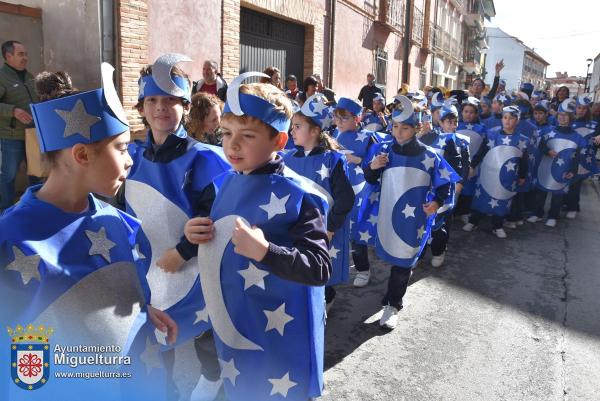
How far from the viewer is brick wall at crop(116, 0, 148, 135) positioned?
664 centimetres

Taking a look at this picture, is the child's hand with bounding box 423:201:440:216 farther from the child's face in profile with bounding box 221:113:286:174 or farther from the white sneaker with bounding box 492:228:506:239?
the white sneaker with bounding box 492:228:506:239

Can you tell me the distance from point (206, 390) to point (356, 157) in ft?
9.08

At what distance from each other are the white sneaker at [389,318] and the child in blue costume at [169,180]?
74.4 inches

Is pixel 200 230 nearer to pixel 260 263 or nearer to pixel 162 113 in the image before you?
pixel 260 263

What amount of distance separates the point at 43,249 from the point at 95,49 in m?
5.79

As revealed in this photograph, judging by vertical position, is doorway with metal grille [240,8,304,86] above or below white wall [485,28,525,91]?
below

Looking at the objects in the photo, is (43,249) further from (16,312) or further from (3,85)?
(3,85)

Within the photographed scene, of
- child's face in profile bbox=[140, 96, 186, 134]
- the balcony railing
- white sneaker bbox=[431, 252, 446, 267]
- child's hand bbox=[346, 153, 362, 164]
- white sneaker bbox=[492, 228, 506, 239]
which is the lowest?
white sneaker bbox=[431, 252, 446, 267]

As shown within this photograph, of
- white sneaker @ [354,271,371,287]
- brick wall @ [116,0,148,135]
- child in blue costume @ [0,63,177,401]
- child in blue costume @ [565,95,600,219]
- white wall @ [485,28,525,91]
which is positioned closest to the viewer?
child in blue costume @ [0,63,177,401]

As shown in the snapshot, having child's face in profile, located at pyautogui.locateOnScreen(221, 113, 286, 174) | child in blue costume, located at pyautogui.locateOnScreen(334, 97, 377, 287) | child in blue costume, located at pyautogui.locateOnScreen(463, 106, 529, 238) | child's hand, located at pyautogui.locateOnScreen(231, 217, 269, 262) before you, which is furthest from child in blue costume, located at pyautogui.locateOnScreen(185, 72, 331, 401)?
child in blue costume, located at pyautogui.locateOnScreen(463, 106, 529, 238)

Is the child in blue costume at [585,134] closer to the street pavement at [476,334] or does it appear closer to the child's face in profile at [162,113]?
the street pavement at [476,334]

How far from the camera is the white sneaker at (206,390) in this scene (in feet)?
10.0

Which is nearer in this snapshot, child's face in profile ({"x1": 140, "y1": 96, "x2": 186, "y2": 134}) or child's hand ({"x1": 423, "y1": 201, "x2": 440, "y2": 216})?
child's face in profile ({"x1": 140, "y1": 96, "x2": 186, "y2": 134})

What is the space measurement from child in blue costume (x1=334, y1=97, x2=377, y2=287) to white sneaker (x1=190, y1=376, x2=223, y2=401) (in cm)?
222
